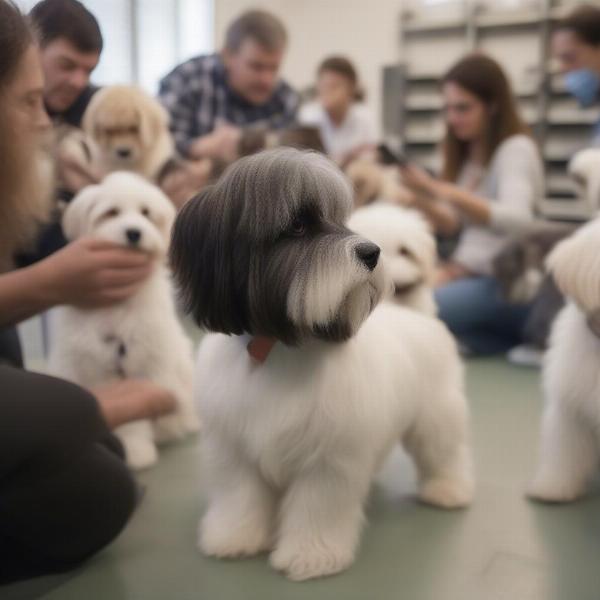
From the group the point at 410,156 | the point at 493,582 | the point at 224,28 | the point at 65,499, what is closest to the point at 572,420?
the point at 493,582

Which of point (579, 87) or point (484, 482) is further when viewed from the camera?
point (579, 87)

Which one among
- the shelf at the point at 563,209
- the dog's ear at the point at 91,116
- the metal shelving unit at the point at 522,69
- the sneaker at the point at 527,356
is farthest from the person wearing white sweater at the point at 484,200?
the metal shelving unit at the point at 522,69

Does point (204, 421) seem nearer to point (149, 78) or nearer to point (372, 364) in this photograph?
point (372, 364)

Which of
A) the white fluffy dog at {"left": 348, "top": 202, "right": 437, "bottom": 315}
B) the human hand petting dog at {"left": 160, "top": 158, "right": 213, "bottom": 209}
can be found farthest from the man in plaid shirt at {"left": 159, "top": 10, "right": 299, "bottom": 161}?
the white fluffy dog at {"left": 348, "top": 202, "right": 437, "bottom": 315}

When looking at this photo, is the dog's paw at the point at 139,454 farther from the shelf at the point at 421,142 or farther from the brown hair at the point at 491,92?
the shelf at the point at 421,142

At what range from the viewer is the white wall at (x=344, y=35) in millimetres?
7840

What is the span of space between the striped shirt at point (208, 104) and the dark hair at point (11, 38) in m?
1.54

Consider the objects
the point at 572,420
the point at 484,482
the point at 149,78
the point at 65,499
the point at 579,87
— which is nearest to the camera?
the point at 65,499

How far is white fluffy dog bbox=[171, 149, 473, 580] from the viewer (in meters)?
1.22

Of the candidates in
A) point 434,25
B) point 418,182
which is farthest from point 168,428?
point 434,25

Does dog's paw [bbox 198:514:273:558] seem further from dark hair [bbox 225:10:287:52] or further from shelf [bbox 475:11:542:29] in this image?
shelf [bbox 475:11:542:29]

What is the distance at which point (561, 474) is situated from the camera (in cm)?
186

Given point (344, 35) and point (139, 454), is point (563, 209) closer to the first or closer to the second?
point (344, 35)

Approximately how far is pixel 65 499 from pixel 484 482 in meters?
1.16
